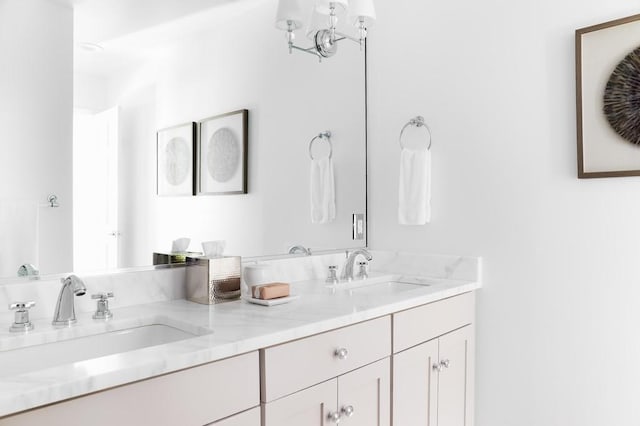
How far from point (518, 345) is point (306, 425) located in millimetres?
1032

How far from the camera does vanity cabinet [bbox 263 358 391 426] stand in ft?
4.09

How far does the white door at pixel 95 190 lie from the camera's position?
54.9 inches

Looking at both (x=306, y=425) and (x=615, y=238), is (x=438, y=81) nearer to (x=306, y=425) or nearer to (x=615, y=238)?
(x=615, y=238)

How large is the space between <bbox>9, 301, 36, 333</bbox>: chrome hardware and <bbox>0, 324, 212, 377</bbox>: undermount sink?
0.06 m

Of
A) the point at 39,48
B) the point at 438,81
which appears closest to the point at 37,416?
the point at 39,48

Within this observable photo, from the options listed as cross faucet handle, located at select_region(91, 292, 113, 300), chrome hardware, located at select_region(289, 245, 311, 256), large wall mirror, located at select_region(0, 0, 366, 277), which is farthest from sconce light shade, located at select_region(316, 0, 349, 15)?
cross faucet handle, located at select_region(91, 292, 113, 300)

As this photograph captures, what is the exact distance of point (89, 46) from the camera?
55.7 inches

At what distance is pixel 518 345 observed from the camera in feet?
6.30

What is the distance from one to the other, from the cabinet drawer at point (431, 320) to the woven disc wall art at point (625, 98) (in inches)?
32.7

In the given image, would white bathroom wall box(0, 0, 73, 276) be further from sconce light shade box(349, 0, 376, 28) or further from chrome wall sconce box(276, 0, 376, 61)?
sconce light shade box(349, 0, 376, 28)

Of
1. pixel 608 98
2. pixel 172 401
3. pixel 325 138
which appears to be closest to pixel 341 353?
pixel 172 401

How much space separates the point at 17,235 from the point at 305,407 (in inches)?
35.4

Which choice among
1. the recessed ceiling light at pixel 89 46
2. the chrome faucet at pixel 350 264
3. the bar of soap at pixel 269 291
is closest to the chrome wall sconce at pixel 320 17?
the recessed ceiling light at pixel 89 46

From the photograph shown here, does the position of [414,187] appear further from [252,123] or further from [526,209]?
[252,123]
